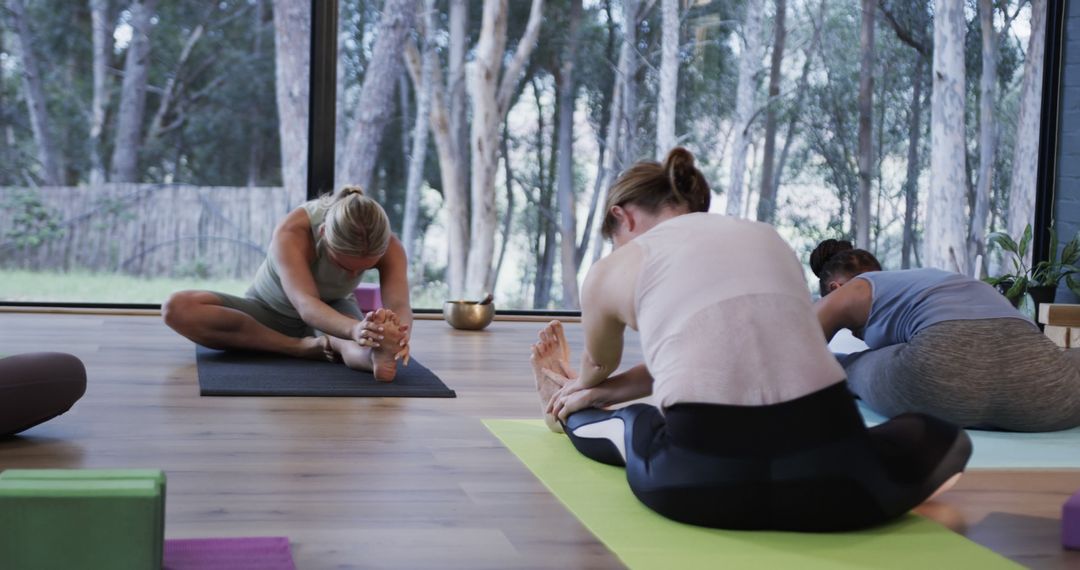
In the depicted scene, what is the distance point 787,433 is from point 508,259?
15.5 feet

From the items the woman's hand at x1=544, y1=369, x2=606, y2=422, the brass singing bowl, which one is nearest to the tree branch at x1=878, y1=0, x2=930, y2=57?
the brass singing bowl

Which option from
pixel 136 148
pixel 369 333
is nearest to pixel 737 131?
pixel 136 148

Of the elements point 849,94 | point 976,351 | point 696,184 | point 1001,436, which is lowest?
point 1001,436

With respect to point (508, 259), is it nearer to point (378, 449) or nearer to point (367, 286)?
point (367, 286)

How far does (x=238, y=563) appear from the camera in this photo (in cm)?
181

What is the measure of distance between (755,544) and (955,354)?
1334 millimetres

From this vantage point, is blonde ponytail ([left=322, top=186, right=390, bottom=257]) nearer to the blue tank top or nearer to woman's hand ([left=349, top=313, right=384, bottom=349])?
woman's hand ([left=349, top=313, right=384, bottom=349])

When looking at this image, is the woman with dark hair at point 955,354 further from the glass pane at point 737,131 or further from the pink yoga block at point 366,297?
the glass pane at point 737,131

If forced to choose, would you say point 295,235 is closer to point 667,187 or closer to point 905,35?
point 667,187

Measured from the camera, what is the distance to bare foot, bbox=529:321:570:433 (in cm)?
296

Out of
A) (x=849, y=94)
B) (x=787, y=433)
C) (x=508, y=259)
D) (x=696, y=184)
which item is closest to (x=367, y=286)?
(x=508, y=259)

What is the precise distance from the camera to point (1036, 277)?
251 inches

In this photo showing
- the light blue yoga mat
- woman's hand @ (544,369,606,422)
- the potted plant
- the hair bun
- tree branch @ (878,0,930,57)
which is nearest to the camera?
the hair bun

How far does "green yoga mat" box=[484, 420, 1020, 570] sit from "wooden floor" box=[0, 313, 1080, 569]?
0.17 ft
